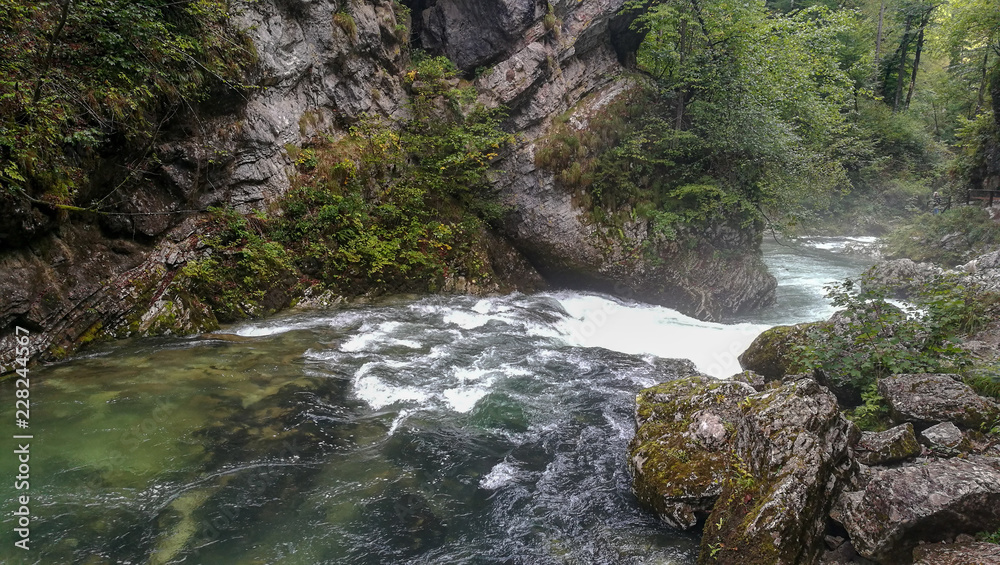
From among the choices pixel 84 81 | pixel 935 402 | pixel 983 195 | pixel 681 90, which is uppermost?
pixel 681 90

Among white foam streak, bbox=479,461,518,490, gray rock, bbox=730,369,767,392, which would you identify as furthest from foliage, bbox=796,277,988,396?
white foam streak, bbox=479,461,518,490

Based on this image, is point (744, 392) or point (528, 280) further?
point (528, 280)

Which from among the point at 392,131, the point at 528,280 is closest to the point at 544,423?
the point at 528,280

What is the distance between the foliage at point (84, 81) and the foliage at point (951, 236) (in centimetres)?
2302

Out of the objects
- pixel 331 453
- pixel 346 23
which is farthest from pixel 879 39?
pixel 331 453

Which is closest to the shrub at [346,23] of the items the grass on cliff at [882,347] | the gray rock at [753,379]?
the gray rock at [753,379]

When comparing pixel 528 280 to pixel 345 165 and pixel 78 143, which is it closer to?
pixel 345 165

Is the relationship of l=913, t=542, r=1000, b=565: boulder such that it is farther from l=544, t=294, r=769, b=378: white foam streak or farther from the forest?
the forest

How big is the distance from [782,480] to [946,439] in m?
2.09

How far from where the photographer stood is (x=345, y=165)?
440 inches

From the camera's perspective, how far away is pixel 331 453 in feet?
17.4

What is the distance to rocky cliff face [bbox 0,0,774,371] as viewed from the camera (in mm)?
6918

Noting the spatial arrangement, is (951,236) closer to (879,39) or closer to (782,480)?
(879,39)

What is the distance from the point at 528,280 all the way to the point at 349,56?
7.94 m
